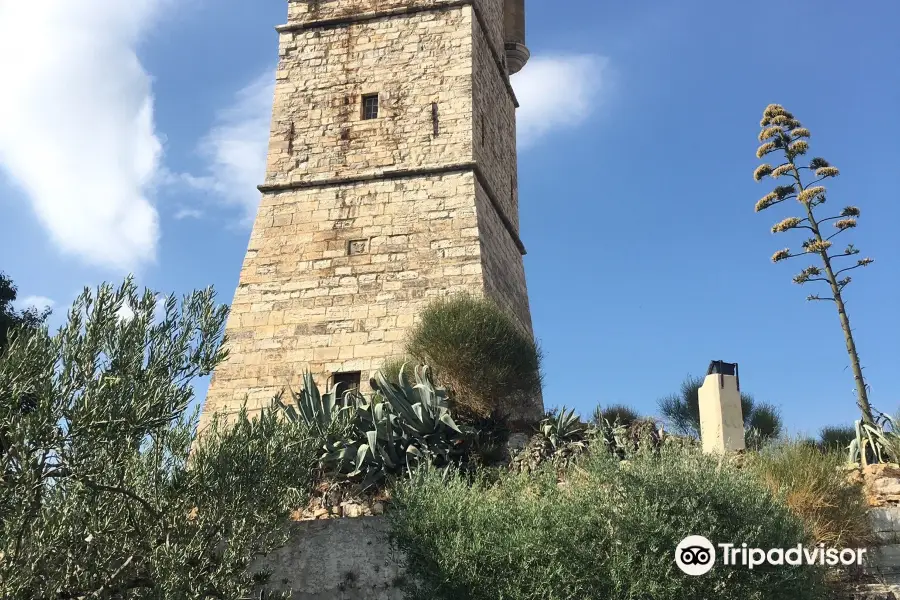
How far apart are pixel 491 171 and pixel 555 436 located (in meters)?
5.76

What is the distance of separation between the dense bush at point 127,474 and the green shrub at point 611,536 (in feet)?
4.34

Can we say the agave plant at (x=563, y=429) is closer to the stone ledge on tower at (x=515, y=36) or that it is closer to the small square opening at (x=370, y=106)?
the small square opening at (x=370, y=106)

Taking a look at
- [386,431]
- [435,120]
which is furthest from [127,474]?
[435,120]

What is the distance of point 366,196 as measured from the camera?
39.6 feet

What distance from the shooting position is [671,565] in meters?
5.60

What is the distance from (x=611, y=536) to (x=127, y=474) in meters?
3.62

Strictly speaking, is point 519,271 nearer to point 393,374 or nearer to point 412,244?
point 412,244

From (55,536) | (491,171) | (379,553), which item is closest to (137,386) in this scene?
(55,536)

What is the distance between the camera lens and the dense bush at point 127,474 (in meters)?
5.37

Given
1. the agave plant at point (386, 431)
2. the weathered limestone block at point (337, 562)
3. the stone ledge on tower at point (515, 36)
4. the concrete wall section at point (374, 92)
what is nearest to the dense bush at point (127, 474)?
the weathered limestone block at point (337, 562)

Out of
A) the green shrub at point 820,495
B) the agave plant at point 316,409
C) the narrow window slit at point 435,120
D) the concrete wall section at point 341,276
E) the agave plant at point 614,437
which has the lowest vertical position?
the green shrub at point 820,495

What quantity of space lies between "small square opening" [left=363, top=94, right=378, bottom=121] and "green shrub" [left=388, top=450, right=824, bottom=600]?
7744 mm

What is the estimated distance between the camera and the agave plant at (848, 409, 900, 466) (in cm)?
768

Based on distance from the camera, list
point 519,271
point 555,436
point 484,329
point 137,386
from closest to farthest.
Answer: point 137,386 → point 555,436 → point 484,329 → point 519,271
